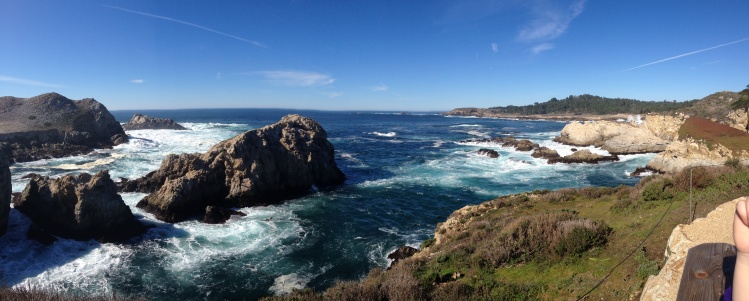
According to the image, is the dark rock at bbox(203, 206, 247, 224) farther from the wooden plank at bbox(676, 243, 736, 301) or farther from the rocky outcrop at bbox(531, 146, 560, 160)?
the rocky outcrop at bbox(531, 146, 560, 160)

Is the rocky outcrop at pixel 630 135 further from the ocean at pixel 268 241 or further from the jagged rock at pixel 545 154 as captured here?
the ocean at pixel 268 241

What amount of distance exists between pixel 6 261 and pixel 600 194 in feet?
103

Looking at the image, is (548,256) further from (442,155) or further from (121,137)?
(121,137)

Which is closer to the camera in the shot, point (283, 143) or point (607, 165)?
point (283, 143)

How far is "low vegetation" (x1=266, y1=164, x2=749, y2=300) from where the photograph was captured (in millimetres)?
8609

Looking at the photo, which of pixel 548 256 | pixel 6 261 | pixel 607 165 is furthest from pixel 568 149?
pixel 6 261

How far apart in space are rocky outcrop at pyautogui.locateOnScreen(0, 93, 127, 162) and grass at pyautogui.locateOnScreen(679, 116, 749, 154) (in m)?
77.3

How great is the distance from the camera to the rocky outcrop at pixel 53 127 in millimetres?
48875

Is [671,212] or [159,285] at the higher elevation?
[671,212]

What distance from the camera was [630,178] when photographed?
128ft

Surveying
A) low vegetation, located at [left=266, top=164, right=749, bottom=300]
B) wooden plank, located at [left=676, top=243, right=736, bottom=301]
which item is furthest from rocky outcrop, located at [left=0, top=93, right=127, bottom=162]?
wooden plank, located at [left=676, top=243, right=736, bottom=301]

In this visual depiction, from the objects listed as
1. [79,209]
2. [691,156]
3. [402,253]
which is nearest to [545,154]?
[691,156]

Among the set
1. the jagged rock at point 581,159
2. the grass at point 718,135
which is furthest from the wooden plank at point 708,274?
the jagged rock at point 581,159

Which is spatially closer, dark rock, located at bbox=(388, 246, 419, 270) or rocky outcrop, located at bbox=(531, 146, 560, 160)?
dark rock, located at bbox=(388, 246, 419, 270)
